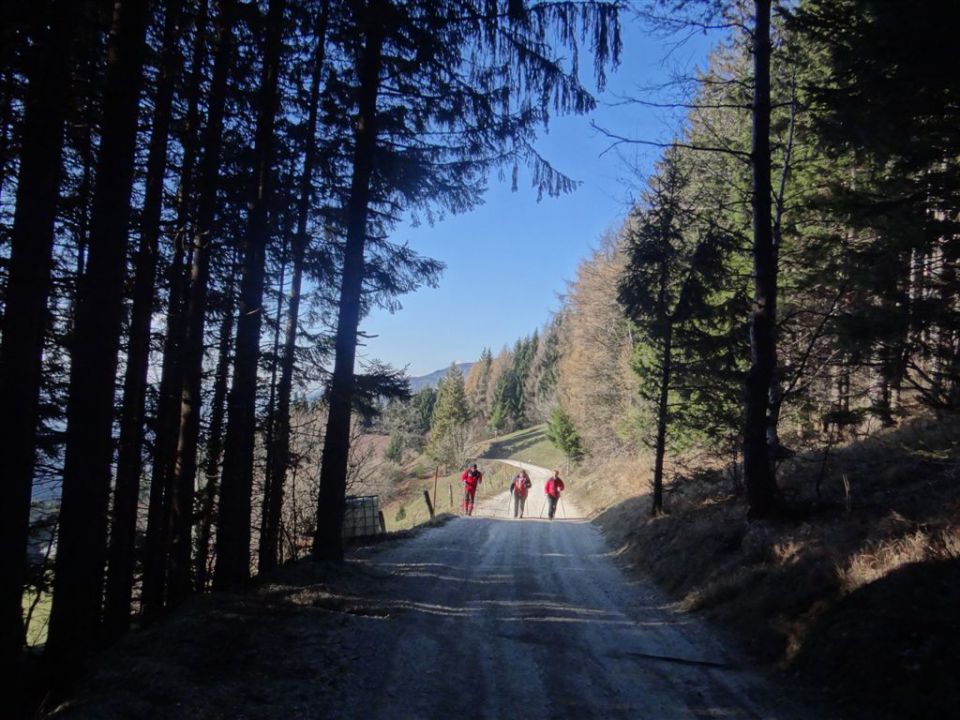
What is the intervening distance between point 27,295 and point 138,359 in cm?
465

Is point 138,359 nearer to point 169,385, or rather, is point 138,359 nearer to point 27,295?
point 169,385

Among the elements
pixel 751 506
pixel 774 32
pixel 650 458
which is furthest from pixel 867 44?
pixel 650 458

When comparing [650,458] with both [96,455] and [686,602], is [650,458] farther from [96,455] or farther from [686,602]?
[96,455]

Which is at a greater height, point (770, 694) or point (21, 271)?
point (21, 271)

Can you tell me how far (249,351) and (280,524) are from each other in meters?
4.70

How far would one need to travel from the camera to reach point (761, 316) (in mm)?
9422

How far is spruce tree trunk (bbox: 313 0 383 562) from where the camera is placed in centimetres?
998

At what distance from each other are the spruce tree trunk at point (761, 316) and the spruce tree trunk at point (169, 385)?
29.2 feet

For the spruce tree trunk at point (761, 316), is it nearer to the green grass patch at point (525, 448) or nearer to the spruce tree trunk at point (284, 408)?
the spruce tree trunk at point (284, 408)

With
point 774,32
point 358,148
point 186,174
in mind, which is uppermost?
point 774,32

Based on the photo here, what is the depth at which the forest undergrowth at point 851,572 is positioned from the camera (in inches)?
180

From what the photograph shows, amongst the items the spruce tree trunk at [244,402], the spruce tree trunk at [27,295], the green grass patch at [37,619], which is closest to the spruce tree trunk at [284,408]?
the spruce tree trunk at [244,402]

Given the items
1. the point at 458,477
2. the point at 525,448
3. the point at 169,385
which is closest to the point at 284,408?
the point at 169,385

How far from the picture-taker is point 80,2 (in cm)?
480
